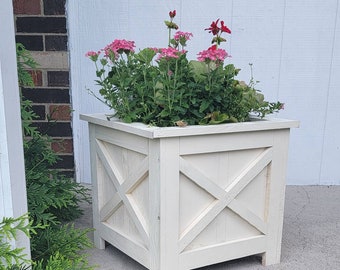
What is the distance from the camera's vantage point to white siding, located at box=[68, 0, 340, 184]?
2227 millimetres

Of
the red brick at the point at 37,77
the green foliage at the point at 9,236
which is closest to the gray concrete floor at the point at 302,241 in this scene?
the green foliage at the point at 9,236

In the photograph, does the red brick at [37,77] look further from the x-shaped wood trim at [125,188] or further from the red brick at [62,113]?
the x-shaped wood trim at [125,188]

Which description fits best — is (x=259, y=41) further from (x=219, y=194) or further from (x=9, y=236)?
(x=9, y=236)

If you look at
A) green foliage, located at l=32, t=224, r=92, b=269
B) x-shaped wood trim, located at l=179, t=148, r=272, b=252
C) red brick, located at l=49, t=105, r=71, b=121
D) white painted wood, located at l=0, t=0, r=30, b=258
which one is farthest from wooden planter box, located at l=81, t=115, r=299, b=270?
red brick, located at l=49, t=105, r=71, b=121

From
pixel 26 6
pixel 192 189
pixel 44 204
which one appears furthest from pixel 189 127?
pixel 26 6

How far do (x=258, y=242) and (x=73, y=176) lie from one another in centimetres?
128

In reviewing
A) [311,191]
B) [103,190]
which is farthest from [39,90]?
[311,191]

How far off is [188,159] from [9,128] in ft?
1.86

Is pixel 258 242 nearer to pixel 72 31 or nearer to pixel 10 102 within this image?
pixel 10 102

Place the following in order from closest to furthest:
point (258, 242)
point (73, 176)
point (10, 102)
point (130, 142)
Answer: point (10, 102), point (130, 142), point (258, 242), point (73, 176)

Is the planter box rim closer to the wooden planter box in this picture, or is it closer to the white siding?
the wooden planter box

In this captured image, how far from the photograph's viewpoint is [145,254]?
4.50ft

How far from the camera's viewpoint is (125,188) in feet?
4.68

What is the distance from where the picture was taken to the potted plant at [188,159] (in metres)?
1.28
